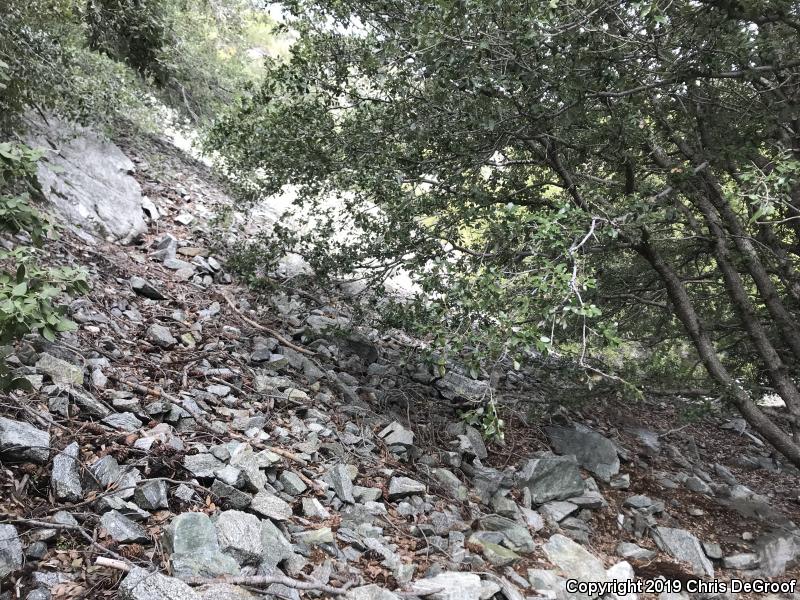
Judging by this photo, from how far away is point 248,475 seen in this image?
13.4 ft

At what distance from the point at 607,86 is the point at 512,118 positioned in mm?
937

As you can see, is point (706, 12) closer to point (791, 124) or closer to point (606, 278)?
point (791, 124)

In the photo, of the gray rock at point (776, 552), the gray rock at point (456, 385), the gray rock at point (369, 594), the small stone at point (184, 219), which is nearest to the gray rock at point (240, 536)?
the gray rock at point (369, 594)

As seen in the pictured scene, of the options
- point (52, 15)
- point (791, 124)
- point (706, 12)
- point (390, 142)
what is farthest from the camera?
point (52, 15)

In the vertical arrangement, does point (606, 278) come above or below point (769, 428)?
above

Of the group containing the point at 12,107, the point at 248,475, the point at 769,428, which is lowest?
the point at 248,475

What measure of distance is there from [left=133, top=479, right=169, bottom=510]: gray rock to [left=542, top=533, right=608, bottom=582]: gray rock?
3467 mm

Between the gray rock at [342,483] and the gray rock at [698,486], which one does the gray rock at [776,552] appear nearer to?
the gray rock at [698,486]

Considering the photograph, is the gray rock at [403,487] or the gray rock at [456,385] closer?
the gray rock at [403,487]

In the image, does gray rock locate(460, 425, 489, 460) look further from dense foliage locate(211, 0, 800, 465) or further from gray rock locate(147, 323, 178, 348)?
gray rock locate(147, 323, 178, 348)

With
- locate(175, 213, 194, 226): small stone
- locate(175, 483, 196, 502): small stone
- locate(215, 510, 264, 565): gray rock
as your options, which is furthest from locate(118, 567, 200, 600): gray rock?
locate(175, 213, 194, 226): small stone

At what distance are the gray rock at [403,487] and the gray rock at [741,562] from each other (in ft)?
11.6

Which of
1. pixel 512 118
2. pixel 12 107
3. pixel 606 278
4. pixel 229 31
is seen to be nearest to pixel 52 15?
pixel 12 107

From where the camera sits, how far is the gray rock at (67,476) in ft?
11.0
